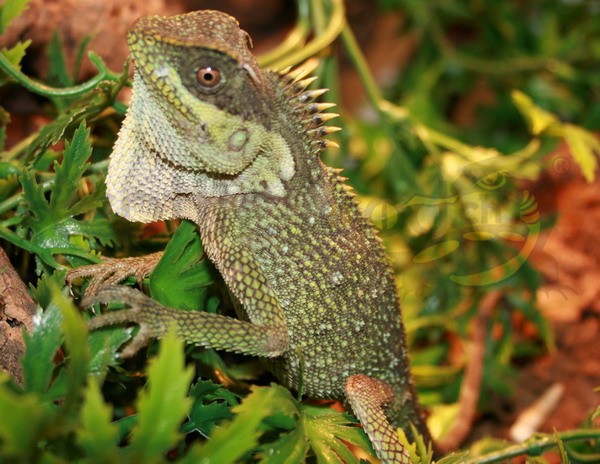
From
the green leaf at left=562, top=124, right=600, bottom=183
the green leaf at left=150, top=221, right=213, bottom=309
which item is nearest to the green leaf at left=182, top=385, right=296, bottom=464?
the green leaf at left=150, top=221, right=213, bottom=309

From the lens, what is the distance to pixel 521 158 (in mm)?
4762

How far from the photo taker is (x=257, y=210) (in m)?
2.66

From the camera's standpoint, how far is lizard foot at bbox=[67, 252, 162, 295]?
2.41 metres

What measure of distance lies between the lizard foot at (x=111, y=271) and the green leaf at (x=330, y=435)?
36.1 inches

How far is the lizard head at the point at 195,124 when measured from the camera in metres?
2.32

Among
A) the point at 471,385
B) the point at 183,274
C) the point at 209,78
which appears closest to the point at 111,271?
the point at 183,274

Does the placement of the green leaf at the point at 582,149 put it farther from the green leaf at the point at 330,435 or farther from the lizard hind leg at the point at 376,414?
the green leaf at the point at 330,435

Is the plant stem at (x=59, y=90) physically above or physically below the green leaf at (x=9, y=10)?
below

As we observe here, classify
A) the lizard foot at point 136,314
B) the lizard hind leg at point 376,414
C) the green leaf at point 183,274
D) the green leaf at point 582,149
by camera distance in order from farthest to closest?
the green leaf at point 582,149 < the lizard hind leg at point 376,414 < the green leaf at point 183,274 < the lizard foot at point 136,314

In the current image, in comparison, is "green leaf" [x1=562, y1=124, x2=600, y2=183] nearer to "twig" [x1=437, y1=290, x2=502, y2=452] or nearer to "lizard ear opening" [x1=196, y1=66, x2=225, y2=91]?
"twig" [x1=437, y1=290, x2=502, y2=452]

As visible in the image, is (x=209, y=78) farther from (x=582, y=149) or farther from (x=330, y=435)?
(x=582, y=149)

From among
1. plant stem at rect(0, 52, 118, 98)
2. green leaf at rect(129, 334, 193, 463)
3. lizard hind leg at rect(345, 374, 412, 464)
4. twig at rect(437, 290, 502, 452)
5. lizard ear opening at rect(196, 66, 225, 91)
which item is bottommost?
twig at rect(437, 290, 502, 452)

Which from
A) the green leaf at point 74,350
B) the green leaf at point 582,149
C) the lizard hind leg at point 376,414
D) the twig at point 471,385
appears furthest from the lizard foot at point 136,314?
the green leaf at point 582,149

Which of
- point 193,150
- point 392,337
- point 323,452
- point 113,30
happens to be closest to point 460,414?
point 392,337
